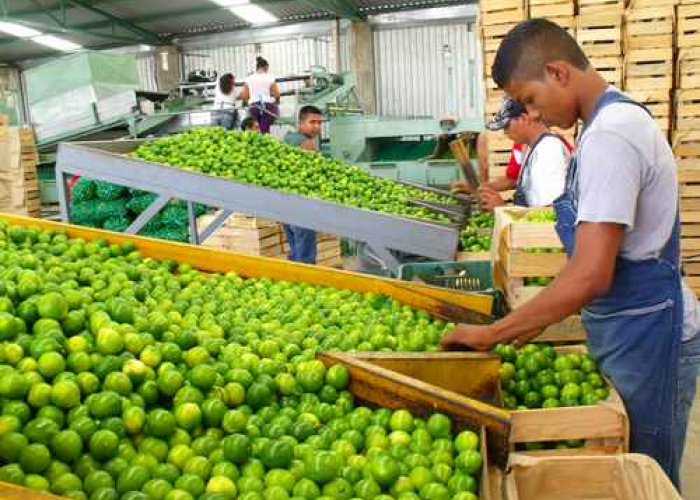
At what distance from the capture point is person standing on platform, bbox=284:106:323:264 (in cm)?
677

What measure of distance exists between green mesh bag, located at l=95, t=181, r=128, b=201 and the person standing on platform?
1713 millimetres

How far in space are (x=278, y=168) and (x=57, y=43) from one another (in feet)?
53.6

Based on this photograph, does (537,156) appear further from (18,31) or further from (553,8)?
(18,31)

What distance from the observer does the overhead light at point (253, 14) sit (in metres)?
17.0

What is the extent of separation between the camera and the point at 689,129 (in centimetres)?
675

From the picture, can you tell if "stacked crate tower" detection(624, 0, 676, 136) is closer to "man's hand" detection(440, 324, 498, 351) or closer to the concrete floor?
the concrete floor

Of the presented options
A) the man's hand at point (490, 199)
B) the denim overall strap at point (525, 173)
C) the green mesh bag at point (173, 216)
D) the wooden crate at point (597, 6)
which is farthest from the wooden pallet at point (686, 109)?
the green mesh bag at point (173, 216)

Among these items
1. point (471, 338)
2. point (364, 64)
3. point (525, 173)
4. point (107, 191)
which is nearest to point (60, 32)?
point (364, 64)

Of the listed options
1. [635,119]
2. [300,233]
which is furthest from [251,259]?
[300,233]

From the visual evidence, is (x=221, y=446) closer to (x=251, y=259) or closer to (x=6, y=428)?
(x=6, y=428)

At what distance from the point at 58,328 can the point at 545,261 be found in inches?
84.4

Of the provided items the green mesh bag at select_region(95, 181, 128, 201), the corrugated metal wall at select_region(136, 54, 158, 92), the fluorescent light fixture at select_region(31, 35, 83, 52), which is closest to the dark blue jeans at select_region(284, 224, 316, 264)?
the green mesh bag at select_region(95, 181, 128, 201)

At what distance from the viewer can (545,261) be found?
3193 millimetres

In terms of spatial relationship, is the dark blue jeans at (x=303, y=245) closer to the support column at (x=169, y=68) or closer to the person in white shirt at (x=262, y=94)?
the person in white shirt at (x=262, y=94)
